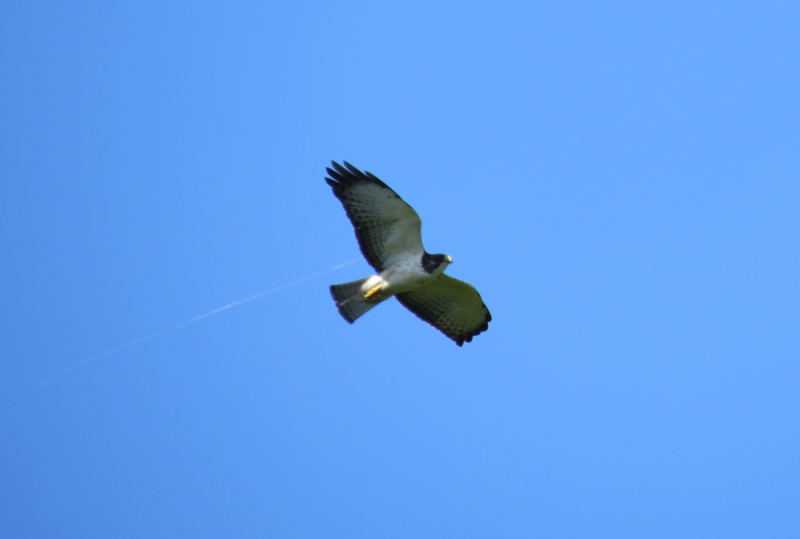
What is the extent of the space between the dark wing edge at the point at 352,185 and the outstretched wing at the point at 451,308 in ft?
3.08

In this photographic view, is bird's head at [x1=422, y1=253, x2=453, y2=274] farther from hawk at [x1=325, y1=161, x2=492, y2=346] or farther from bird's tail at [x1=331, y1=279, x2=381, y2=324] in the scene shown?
bird's tail at [x1=331, y1=279, x2=381, y2=324]

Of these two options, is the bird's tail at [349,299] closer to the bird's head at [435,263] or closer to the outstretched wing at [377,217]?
the outstretched wing at [377,217]

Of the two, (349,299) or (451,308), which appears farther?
(451,308)

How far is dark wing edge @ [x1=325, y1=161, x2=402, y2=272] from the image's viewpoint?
989 centimetres

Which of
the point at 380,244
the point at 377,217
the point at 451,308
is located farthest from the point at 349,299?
the point at 451,308

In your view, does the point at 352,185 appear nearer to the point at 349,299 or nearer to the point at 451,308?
the point at 349,299

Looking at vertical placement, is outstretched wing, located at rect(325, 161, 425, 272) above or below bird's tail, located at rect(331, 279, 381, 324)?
above

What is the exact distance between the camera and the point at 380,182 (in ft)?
32.2

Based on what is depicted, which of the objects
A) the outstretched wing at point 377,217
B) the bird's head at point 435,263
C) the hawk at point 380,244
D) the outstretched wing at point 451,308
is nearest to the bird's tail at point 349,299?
the hawk at point 380,244

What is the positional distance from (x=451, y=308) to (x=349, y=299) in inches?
70.7

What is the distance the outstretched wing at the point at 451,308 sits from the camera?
36.8 feet

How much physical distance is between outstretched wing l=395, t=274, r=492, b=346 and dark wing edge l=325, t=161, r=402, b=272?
94cm

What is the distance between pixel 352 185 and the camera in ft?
32.9

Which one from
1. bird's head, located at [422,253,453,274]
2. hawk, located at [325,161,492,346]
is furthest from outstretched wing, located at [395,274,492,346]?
bird's head, located at [422,253,453,274]
